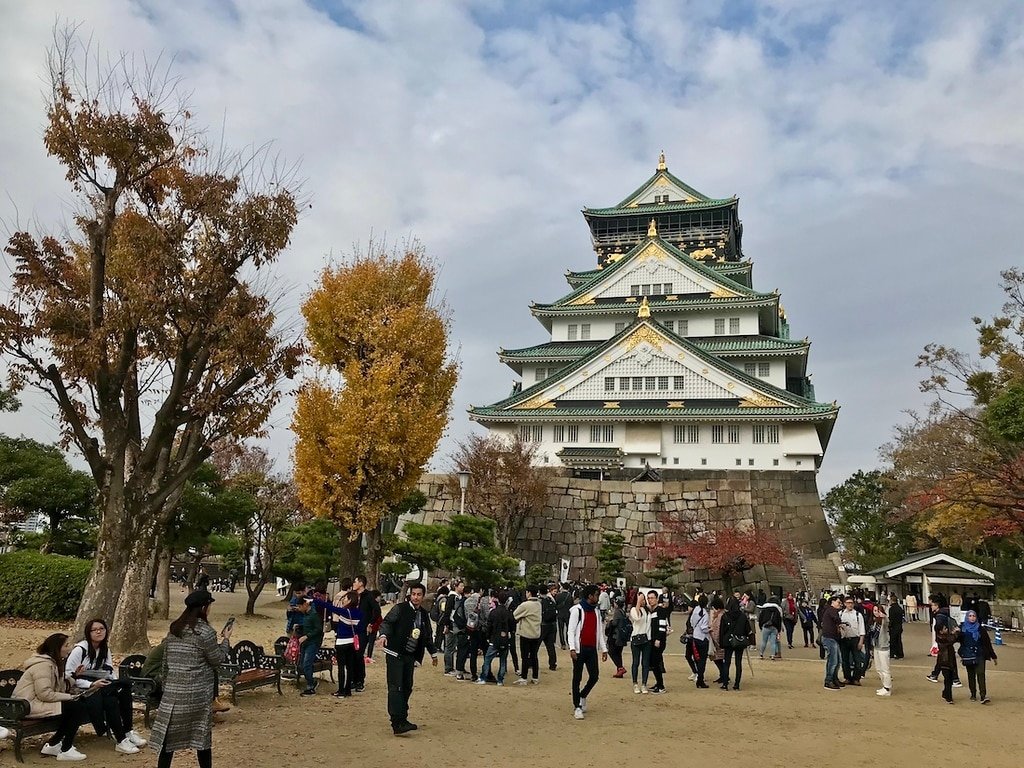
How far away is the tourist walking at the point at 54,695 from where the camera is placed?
618cm

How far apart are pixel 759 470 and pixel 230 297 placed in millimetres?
31797

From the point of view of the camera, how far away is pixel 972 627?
1065cm

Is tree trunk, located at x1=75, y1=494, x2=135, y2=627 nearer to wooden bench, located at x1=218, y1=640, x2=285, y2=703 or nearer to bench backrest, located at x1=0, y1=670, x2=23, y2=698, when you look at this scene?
wooden bench, located at x1=218, y1=640, x2=285, y2=703

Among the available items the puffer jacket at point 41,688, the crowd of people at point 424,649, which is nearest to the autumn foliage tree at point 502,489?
A: the crowd of people at point 424,649

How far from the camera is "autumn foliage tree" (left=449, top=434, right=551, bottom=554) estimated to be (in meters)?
32.5

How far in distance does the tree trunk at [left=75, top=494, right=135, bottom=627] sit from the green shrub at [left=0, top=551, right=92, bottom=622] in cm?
755

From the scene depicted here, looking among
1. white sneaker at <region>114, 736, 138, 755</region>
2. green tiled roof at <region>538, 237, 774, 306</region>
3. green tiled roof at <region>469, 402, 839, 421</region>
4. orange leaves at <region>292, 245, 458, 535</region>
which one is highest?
green tiled roof at <region>538, 237, 774, 306</region>

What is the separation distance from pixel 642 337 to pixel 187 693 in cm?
3702

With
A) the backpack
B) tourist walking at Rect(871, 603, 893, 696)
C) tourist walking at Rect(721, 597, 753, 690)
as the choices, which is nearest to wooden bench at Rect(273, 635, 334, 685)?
the backpack

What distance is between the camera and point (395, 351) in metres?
18.2

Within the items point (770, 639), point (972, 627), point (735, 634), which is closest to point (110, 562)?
point (735, 634)

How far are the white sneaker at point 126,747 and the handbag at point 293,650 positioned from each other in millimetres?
3507

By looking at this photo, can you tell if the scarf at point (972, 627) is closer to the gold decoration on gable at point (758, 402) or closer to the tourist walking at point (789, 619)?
the tourist walking at point (789, 619)

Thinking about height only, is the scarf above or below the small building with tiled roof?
below
